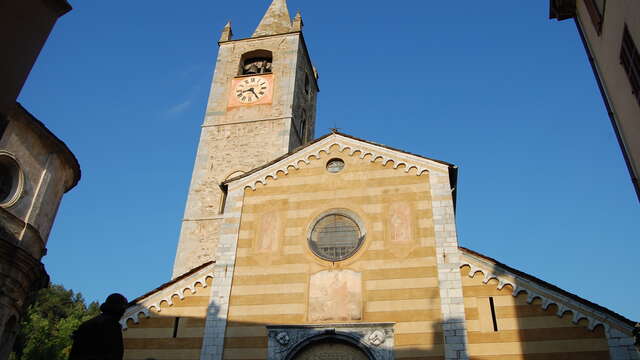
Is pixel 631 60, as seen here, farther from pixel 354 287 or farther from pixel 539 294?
pixel 354 287

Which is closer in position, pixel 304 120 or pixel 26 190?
pixel 26 190

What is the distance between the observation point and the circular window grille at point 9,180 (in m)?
17.0

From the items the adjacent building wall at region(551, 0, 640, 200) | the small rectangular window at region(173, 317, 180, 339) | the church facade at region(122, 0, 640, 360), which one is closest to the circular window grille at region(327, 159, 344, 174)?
the church facade at region(122, 0, 640, 360)

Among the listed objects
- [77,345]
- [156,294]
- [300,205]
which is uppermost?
[300,205]

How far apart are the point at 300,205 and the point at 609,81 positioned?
896 cm

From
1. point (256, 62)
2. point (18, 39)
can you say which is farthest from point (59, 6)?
point (256, 62)

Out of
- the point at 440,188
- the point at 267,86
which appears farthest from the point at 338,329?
the point at 267,86

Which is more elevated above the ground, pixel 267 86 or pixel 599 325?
pixel 267 86

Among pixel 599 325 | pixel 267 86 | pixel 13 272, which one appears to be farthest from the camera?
pixel 267 86

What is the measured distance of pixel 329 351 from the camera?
44.8ft

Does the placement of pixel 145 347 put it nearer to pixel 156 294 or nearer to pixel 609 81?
pixel 156 294

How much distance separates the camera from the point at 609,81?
11539mm

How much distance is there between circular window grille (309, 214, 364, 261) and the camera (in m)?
15.2

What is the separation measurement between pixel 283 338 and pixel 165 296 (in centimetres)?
374
